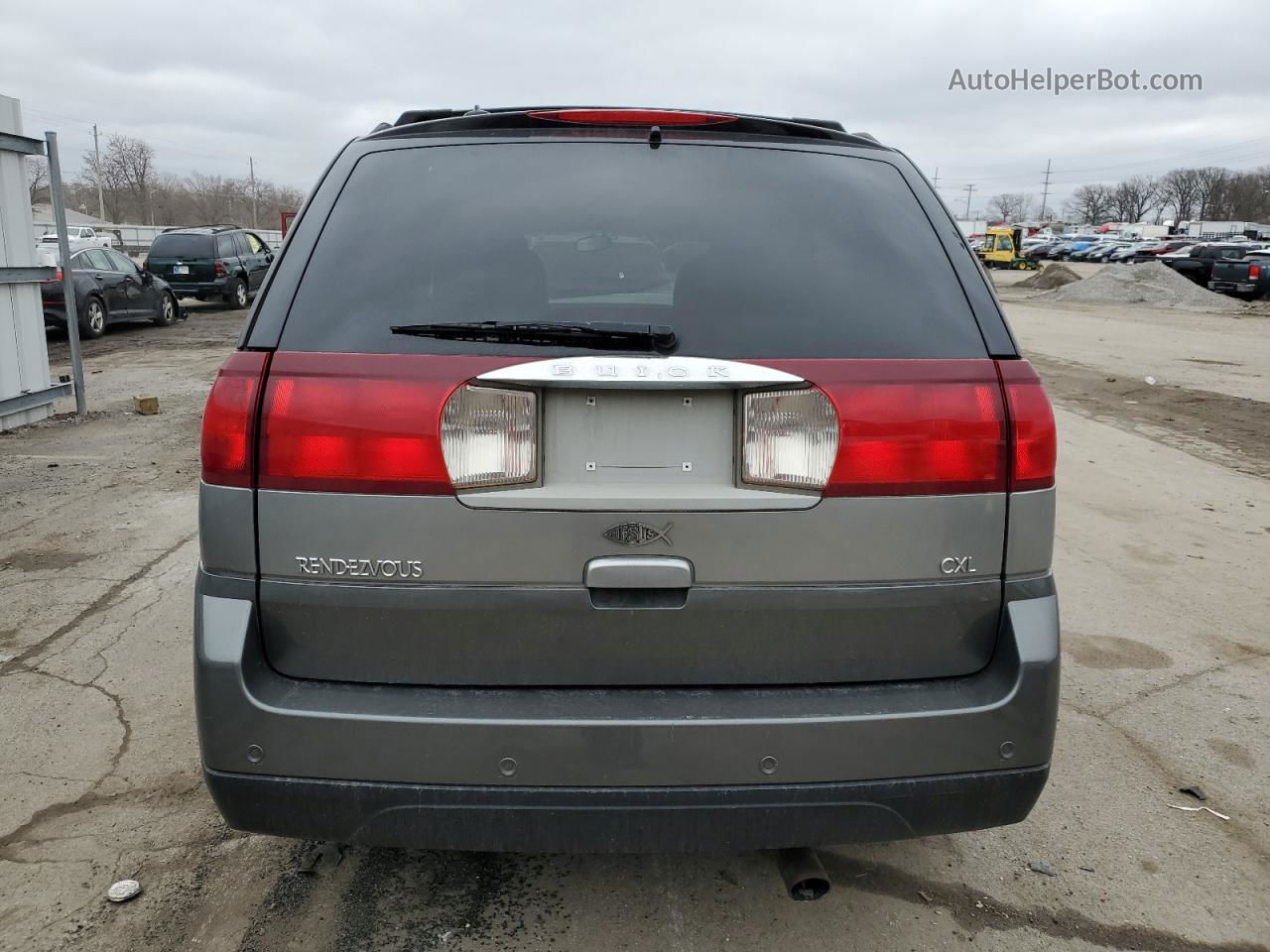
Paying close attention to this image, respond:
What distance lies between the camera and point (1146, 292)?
105ft

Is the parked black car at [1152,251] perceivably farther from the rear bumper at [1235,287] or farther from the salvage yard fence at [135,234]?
the salvage yard fence at [135,234]

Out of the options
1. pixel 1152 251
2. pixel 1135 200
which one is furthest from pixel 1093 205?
pixel 1152 251

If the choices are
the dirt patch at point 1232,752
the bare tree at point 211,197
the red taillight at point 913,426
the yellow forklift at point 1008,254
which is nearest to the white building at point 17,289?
the red taillight at point 913,426

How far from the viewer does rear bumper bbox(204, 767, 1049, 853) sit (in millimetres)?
2037

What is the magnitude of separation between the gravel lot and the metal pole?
4067 mm

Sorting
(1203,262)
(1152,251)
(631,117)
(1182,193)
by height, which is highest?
(1182,193)

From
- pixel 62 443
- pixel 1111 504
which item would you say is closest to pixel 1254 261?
pixel 1111 504

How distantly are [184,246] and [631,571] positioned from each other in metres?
23.6

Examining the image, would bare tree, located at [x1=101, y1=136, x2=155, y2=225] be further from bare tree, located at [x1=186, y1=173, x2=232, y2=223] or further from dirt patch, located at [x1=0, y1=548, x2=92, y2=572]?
dirt patch, located at [x1=0, y1=548, x2=92, y2=572]

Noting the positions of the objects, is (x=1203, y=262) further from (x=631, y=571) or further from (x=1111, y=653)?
(x=631, y=571)

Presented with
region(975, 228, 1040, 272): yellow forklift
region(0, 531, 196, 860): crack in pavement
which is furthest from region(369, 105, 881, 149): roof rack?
region(975, 228, 1040, 272): yellow forklift

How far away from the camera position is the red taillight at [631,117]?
7.88 feet

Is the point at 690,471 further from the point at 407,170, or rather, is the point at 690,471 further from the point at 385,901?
the point at 385,901

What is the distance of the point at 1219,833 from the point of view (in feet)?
10.0
